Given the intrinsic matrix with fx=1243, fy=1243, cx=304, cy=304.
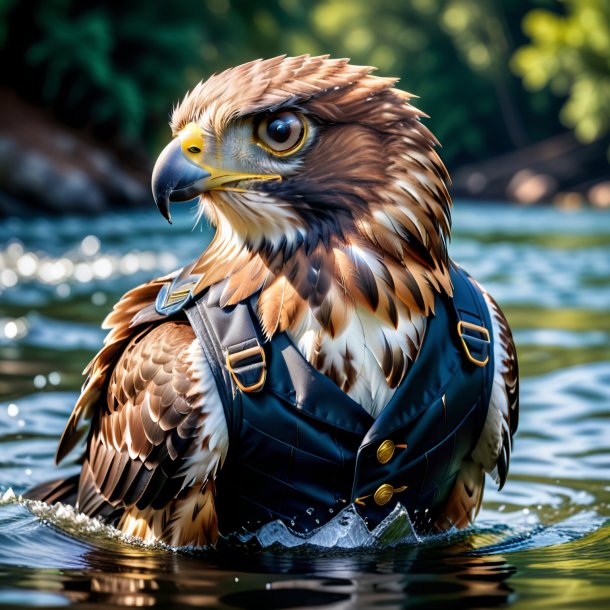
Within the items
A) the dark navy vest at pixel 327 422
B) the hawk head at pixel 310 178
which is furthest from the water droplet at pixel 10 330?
the hawk head at pixel 310 178

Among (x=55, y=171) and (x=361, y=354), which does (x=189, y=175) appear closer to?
(x=361, y=354)

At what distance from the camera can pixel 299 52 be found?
38844mm

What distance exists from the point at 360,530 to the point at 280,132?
1.23 metres

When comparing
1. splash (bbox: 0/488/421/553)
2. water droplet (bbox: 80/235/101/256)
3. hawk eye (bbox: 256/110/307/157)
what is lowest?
splash (bbox: 0/488/421/553)

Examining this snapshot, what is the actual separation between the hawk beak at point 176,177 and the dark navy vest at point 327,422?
0.33 meters

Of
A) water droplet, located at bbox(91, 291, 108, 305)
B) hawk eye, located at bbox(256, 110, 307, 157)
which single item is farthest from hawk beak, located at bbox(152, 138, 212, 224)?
water droplet, located at bbox(91, 291, 108, 305)

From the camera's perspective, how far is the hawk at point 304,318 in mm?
3578

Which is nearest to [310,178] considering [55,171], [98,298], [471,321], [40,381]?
[471,321]

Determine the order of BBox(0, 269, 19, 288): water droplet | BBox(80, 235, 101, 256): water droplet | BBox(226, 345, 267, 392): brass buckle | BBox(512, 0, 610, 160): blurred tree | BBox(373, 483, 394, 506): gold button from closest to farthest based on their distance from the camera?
BBox(226, 345, 267, 392): brass buckle → BBox(373, 483, 394, 506): gold button → BBox(0, 269, 19, 288): water droplet → BBox(80, 235, 101, 256): water droplet → BBox(512, 0, 610, 160): blurred tree

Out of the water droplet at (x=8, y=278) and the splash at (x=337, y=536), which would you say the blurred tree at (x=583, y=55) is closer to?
the water droplet at (x=8, y=278)

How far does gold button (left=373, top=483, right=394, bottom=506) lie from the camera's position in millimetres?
3713

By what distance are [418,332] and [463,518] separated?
851 millimetres

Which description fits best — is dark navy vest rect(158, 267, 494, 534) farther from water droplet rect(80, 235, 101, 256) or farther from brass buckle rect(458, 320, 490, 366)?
water droplet rect(80, 235, 101, 256)

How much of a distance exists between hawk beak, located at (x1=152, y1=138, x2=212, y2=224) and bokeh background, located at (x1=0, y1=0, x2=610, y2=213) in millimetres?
12699
